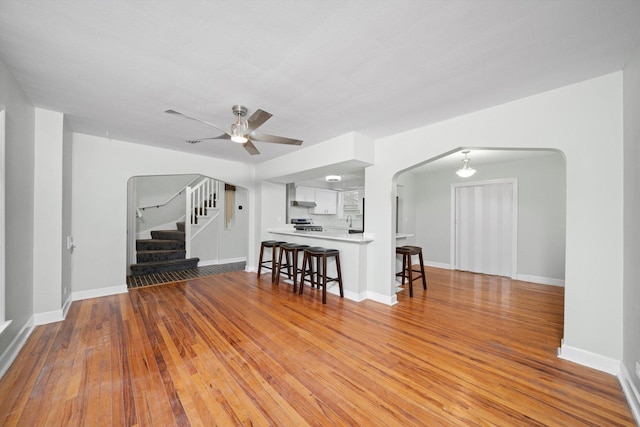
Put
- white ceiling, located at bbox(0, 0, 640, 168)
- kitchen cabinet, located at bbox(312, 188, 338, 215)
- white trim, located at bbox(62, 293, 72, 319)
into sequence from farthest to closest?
kitchen cabinet, located at bbox(312, 188, 338, 215)
white trim, located at bbox(62, 293, 72, 319)
white ceiling, located at bbox(0, 0, 640, 168)

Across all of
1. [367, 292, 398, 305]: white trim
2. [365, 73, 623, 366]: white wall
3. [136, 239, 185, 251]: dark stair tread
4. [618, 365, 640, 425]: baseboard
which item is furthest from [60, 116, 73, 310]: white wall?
[618, 365, 640, 425]: baseboard

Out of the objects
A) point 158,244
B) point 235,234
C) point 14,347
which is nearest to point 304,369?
point 14,347

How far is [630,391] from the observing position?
5.38 feet

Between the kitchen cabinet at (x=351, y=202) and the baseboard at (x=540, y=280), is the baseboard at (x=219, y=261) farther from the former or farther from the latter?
the baseboard at (x=540, y=280)

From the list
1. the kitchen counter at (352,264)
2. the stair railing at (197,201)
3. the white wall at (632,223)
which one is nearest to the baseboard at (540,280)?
the white wall at (632,223)

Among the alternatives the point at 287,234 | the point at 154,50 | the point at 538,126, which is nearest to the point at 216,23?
the point at 154,50

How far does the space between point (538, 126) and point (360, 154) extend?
6.06 ft

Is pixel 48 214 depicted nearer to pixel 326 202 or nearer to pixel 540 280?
pixel 326 202

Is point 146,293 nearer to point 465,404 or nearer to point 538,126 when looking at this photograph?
point 465,404

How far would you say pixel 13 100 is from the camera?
2.07m

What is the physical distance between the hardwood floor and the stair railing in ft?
8.13

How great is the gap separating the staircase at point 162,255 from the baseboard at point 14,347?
96.9 inches

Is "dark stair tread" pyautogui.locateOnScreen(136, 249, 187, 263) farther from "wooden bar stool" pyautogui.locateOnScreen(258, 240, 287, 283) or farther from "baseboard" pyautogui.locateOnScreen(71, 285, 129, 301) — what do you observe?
"wooden bar stool" pyautogui.locateOnScreen(258, 240, 287, 283)

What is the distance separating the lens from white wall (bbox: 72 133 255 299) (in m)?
3.48
